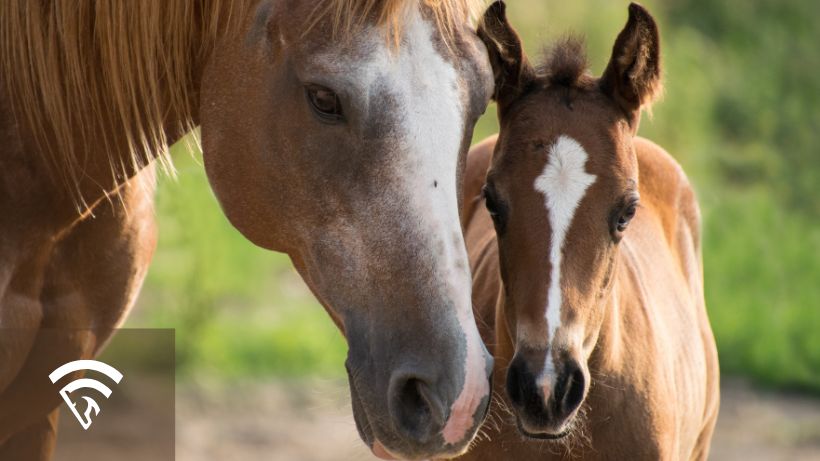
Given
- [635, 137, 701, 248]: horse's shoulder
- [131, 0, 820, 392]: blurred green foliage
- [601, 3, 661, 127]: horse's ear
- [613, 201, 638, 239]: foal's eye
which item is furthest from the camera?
[131, 0, 820, 392]: blurred green foliage

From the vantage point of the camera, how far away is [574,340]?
2.54 metres

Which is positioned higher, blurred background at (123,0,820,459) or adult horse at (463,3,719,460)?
adult horse at (463,3,719,460)

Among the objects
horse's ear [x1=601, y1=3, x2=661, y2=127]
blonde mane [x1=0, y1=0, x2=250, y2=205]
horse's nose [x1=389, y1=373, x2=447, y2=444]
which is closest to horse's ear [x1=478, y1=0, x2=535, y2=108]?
horse's ear [x1=601, y1=3, x2=661, y2=127]

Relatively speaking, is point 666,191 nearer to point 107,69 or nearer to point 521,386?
point 521,386

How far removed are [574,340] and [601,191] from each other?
373 millimetres

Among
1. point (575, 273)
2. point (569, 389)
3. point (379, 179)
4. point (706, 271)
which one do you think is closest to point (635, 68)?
point (575, 273)

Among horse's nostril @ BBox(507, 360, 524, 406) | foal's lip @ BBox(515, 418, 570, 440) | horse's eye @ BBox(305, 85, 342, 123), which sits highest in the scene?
horse's eye @ BBox(305, 85, 342, 123)

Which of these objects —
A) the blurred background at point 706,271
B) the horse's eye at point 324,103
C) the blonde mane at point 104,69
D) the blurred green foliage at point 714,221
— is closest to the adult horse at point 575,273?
the horse's eye at point 324,103

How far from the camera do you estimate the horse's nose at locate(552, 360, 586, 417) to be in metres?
2.47

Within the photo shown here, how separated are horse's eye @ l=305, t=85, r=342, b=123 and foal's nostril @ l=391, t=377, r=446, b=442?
53 centimetres

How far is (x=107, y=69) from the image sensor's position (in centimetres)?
239

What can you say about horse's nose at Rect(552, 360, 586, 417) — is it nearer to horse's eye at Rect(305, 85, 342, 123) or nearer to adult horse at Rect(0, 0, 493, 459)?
adult horse at Rect(0, 0, 493, 459)

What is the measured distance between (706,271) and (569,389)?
551 cm

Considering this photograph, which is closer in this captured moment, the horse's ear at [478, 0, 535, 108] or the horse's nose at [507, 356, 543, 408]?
the horse's nose at [507, 356, 543, 408]
